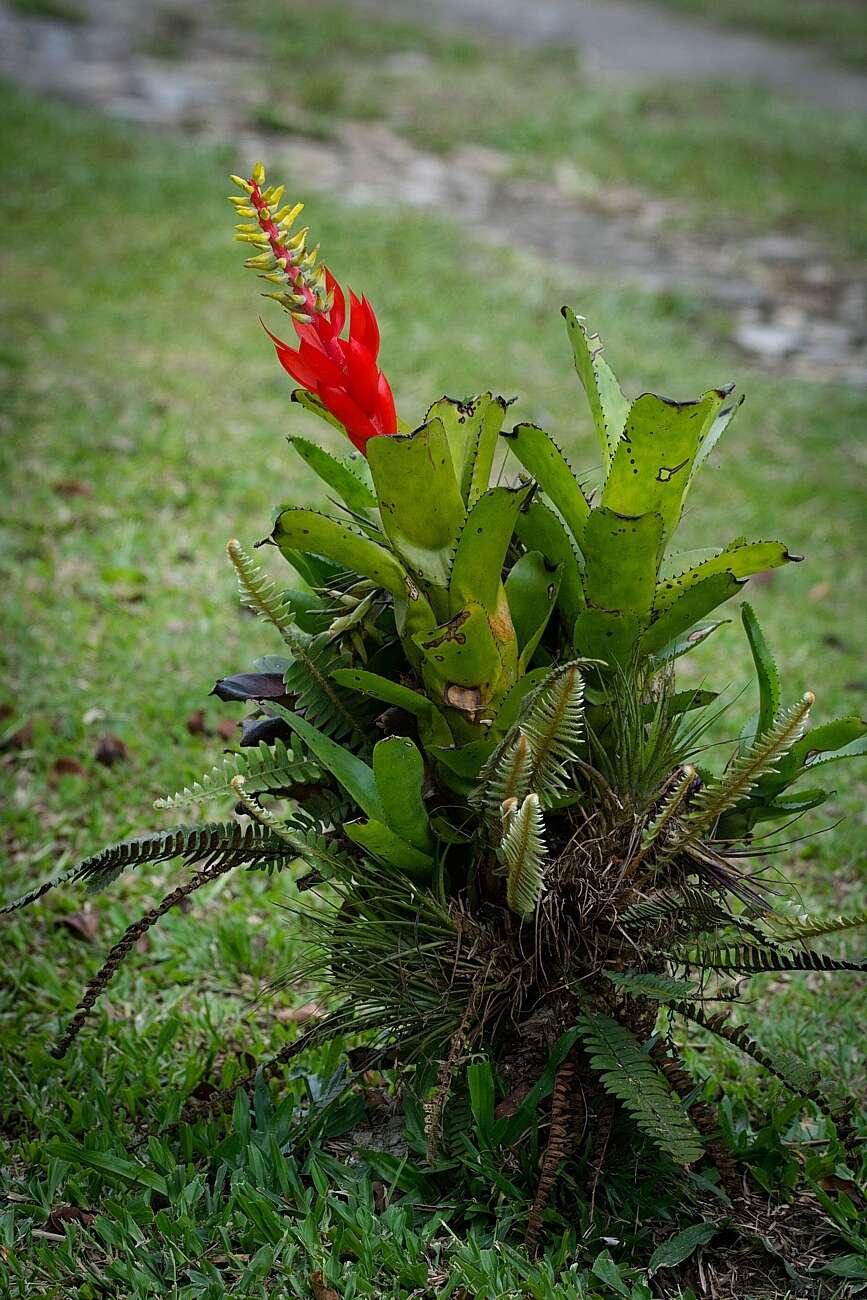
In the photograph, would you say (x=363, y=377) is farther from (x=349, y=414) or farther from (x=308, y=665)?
(x=308, y=665)

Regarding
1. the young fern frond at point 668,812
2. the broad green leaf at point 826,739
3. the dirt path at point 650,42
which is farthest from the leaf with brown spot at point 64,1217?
the dirt path at point 650,42

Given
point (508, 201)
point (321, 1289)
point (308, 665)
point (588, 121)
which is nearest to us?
point (321, 1289)

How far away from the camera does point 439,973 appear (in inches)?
69.5

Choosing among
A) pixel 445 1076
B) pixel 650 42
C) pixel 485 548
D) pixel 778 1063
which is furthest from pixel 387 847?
pixel 650 42

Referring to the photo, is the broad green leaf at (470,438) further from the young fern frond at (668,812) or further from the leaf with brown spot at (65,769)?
the leaf with brown spot at (65,769)

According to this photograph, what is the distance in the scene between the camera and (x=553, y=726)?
5.24ft

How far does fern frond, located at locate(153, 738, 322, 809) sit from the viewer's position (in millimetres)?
1739

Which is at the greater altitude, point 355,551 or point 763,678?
point 355,551

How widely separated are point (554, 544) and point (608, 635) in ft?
0.48

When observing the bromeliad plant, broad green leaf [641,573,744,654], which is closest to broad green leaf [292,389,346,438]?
the bromeliad plant

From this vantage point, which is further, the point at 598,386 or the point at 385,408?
the point at 598,386

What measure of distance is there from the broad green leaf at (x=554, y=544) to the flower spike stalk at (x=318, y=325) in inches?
8.4

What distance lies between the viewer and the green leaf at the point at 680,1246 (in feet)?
5.73

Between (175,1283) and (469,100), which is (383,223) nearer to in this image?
(469,100)
